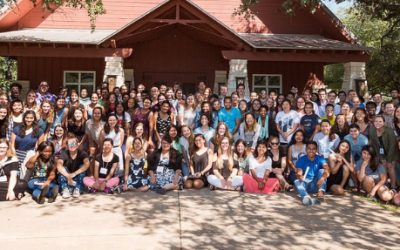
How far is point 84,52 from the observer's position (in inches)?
489

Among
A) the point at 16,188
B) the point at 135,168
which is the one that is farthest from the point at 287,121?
the point at 16,188

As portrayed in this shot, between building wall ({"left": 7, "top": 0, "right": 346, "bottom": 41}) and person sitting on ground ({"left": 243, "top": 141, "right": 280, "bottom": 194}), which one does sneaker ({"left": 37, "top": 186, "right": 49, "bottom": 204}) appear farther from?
building wall ({"left": 7, "top": 0, "right": 346, "bottom": 41})

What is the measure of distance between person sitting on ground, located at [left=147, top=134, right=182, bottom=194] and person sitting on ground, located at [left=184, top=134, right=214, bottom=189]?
0.23m

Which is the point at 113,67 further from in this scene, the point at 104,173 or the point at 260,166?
the point at 260,166

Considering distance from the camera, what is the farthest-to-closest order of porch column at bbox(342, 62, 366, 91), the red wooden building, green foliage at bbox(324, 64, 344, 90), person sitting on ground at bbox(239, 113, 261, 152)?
1. green foliage at bbox(324, 64, 344, 90)
2. porch column at bbox(342, 62, 366, 91)
3. the red wooden building
4. person sitting on ground at bbox(239, 113, 261, 152)

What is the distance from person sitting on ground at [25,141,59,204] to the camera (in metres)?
6.33

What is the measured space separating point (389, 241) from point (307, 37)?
1156cm

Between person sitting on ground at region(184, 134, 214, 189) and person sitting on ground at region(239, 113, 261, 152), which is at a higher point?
person sitting on ground at region(239, 113, 261, 152)

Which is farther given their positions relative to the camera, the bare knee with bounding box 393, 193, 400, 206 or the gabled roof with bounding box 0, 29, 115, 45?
the gabled roof with bounding box 0, 29, 115, 45

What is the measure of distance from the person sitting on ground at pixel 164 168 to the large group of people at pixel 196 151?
0.02 metres

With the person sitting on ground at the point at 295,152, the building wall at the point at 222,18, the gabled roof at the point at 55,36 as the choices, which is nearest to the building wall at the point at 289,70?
the building wall at the point at 222,18

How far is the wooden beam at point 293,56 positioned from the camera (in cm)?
1250

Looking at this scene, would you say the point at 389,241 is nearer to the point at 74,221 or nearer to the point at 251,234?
the point at 251,234

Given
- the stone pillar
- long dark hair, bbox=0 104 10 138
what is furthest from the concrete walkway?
the stone pillar
